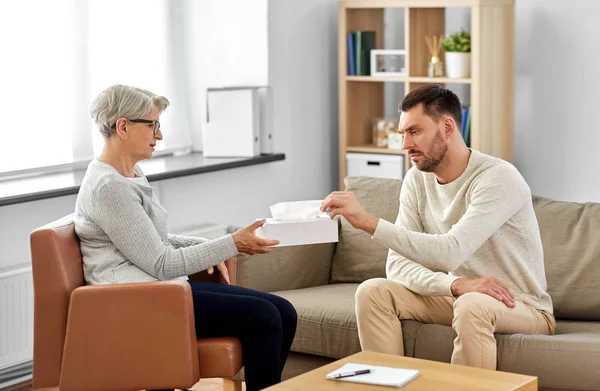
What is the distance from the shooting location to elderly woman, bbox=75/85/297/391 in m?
2.85

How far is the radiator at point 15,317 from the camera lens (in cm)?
378

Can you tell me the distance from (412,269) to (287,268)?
0.75 metres

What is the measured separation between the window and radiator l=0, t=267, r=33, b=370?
556 mm

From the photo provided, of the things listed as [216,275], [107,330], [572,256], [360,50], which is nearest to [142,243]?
[107,330]

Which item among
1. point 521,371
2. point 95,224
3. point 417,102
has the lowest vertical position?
point 521,371

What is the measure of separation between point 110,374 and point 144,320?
0.19 meters

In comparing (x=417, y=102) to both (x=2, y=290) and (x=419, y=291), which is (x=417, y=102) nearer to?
(x=419, y=291)

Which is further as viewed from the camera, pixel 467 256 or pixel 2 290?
pixel 2 290

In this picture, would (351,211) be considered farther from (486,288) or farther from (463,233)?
(486,288)

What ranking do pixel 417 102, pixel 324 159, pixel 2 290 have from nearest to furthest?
pixel 417 102 < pixel 2 290 < pixel 324 159

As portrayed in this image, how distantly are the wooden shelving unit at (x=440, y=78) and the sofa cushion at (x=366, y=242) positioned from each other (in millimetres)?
1158

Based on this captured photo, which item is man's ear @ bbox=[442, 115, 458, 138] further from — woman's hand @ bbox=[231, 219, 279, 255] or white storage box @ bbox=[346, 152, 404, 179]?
white storage box @ bbox=[346, 152, 404, 179]

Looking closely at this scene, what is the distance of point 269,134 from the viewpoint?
196 inches

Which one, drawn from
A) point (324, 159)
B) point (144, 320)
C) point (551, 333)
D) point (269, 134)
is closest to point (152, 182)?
point (269, 134)
